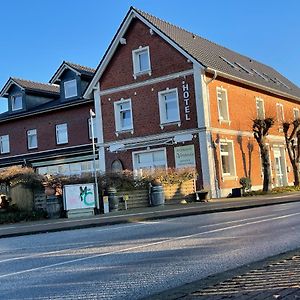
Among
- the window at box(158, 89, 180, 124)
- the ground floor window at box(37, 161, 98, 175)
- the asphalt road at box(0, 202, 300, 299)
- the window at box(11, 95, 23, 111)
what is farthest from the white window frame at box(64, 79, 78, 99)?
the asphalt road at box(0, 202, 300, 299)

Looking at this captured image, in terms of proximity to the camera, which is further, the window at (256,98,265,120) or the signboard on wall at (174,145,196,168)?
the window at (256,98,265,120)

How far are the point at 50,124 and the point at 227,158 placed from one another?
15.0 metres

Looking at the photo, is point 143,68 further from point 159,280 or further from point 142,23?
point 159,280

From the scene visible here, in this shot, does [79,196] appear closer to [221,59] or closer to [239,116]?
[239,116]

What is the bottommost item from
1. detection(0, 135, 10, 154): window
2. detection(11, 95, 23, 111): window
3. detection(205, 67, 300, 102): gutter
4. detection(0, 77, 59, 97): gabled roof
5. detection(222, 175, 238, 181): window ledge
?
detection(222, 175, 238, 181): window ledge

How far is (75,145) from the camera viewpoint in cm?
3859

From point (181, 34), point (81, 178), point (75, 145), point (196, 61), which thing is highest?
point (181, 34)

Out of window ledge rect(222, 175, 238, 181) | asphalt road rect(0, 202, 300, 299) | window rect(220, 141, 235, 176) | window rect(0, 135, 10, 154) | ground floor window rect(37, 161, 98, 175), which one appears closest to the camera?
asphalt road rect(0, 202, 300, 299)

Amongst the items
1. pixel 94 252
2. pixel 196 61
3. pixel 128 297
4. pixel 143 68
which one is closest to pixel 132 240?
pixel 94 252

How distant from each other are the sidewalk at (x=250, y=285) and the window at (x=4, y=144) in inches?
1467

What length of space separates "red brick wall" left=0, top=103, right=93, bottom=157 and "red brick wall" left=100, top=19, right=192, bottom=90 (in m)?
5.16

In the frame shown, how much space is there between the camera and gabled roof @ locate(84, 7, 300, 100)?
30.9 metres

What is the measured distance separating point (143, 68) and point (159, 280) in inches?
1030

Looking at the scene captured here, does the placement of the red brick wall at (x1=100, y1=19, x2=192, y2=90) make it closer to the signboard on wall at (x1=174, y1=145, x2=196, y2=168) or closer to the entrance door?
the signboard on wall at (x1=174, y1=145, x2=196, y2=168)
